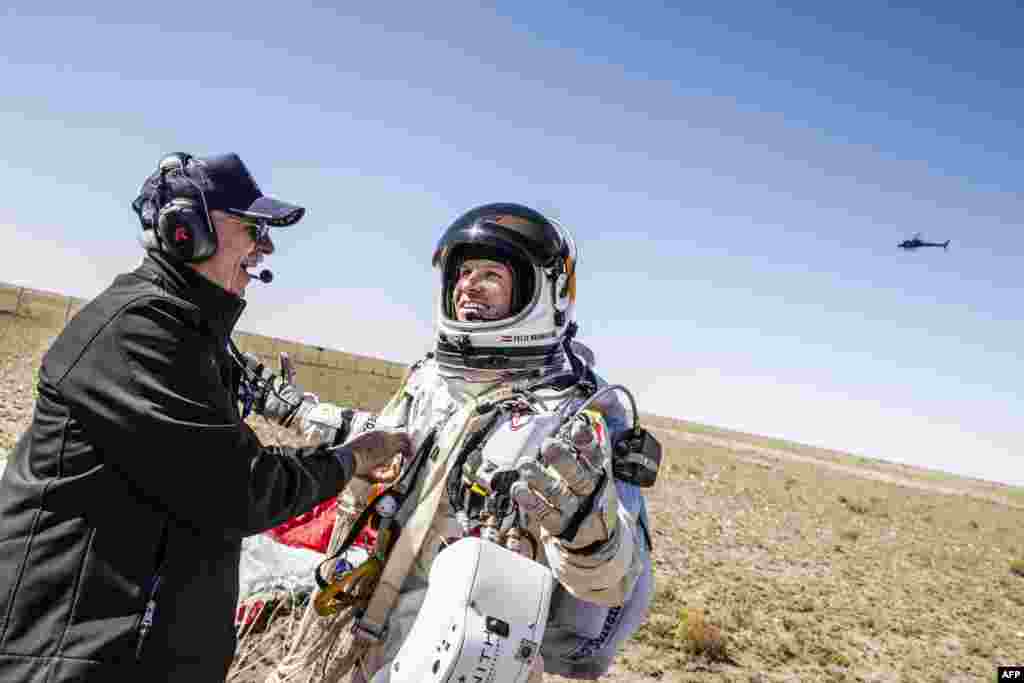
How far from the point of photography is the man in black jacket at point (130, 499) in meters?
2.12

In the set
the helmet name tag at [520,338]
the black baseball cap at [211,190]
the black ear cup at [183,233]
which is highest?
the black baseball cap at [211,190]

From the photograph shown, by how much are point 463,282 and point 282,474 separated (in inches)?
48.7

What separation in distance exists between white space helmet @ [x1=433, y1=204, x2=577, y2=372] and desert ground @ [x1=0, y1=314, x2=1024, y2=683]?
6010 millimetres

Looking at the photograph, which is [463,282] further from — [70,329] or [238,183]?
[70,329]

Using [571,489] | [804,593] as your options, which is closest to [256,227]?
[571,489]

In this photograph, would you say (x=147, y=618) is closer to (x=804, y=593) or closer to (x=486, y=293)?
(x=486, y=293)

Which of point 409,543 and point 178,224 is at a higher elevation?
point 178,224

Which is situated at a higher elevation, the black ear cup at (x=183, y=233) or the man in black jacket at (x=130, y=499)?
the black ear cup at (x=183, y=233)

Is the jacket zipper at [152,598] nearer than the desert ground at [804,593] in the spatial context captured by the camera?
Yes

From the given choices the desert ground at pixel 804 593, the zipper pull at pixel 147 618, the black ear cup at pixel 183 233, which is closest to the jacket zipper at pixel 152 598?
the zipper pull at pixel 147 618

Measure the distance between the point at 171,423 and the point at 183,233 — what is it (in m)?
0.79

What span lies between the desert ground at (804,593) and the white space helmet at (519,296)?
19.7 ft

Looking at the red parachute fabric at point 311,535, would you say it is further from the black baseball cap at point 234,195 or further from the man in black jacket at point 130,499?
the black baseball cap at point 234,195

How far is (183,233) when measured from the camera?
2543 mm
